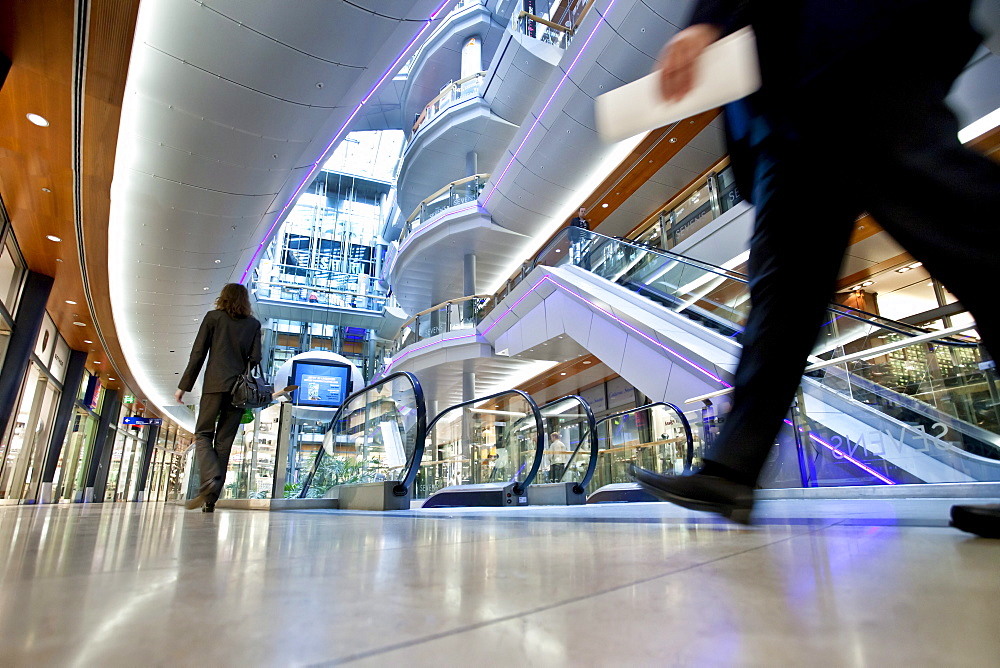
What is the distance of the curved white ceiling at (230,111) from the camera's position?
5.19 m

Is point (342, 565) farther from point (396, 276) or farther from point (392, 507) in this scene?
point (396, 276)

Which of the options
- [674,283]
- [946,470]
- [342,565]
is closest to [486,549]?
[342,565]

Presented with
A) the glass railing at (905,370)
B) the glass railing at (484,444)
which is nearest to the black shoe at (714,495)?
the glass railing at (905,370)

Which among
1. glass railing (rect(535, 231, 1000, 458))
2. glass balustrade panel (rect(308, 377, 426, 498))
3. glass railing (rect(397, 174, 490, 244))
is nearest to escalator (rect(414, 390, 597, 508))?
glass balustrade panel (rect(308, 377, 426, 498))

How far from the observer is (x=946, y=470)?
12.0ft

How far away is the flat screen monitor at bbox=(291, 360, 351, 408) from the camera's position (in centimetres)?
1820

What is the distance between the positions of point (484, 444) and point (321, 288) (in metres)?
21.1

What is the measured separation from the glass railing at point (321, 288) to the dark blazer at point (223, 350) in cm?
2295

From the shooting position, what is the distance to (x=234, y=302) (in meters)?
4.04

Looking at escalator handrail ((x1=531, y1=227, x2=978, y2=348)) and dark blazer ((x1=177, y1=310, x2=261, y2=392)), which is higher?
escalator handrail ((x1=531, y1=227, x2=978, y2=348))

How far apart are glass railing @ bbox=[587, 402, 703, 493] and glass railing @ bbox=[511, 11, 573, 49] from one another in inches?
460

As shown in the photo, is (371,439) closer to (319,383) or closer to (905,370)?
(905,370)

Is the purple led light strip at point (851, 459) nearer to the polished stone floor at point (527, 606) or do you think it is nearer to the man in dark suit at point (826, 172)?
the man in dark suit at point (826, 172)

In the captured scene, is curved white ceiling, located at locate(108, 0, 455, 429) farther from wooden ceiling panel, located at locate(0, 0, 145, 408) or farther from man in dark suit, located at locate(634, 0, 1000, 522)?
man in dark suit, located at locate(634, 0, 1000, 522)
